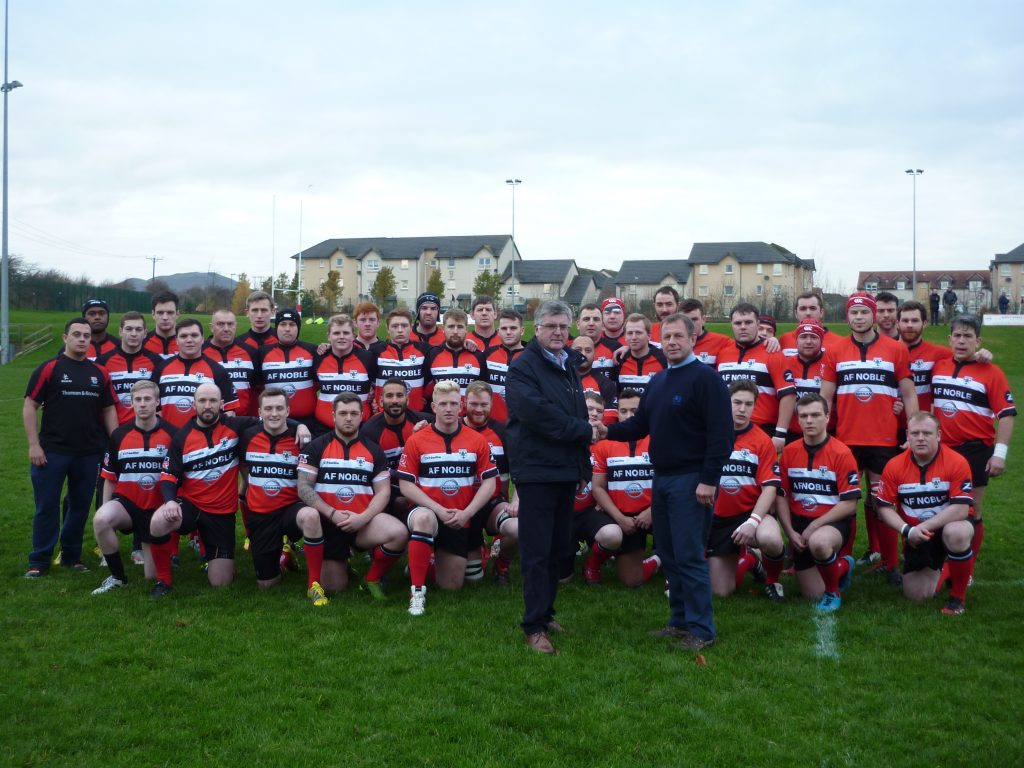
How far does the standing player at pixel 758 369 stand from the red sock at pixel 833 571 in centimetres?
132

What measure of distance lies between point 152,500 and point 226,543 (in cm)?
66

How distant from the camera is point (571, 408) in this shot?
16.8 ft

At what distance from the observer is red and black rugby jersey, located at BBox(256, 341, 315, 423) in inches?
300

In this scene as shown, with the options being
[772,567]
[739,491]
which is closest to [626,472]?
[739,491]

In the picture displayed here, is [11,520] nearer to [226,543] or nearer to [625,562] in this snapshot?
[226,543]

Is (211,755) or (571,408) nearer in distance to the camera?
(211,755)

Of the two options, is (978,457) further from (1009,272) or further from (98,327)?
(1009,272)

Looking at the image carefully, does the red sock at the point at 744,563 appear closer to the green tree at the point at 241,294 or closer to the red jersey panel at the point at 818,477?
the red jersey panel at the point at 818,477

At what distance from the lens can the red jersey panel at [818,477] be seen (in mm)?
6113

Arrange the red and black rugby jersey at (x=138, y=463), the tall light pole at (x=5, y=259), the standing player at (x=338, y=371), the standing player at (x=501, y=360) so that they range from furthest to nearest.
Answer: the tall light pole at (x=5, y=259), the standing player at (x=501, y=360), the standing player at (x=338, y=371), the red and black rugby jersey at (x=138, y=463)

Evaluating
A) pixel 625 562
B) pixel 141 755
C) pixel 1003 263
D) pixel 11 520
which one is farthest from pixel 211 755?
pixel 1003 263

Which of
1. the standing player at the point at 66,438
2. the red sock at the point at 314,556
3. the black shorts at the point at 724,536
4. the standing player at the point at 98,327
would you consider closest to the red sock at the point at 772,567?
the black shorts at the point at 724,536

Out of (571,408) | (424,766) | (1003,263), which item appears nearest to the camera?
(424,766)

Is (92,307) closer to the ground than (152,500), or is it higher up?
higher up
